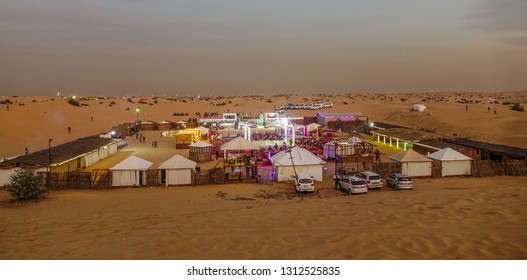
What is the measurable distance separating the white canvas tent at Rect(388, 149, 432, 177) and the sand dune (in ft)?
20.9

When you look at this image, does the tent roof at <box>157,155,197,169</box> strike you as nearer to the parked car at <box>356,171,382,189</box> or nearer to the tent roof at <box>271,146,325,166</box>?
the tent roof at <box>271,146,325,166</box>

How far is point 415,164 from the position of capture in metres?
23.6

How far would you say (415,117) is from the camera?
63781mm

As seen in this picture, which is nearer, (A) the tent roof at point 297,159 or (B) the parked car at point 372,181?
(B) the parked car at point 372,181

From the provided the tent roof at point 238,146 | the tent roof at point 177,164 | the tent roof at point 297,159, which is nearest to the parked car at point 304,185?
the tent roof at point 297,159

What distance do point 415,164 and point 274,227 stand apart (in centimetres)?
1491

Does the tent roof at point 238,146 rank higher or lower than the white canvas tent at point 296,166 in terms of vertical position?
higher

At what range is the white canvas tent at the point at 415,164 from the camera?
23.5m

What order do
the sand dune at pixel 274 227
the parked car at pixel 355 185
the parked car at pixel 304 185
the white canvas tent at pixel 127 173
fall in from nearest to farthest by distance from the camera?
the sand dune at pixel 274 227 < the parked car at pixel 355 185 < the parked car at pixel 304 185 < the white canvas tent at pixel 127 173

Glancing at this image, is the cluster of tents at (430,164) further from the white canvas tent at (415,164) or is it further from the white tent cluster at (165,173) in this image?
the white tent cluster at (165,173)

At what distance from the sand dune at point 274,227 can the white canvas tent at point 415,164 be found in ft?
20.9

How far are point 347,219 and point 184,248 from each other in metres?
5.20

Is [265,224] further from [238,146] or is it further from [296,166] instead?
[238,146]

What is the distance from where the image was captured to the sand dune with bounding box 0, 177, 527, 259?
915 centimetres
